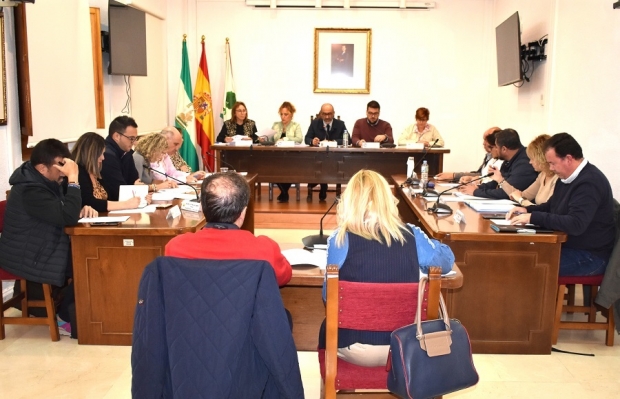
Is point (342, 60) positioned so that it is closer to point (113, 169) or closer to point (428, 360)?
point (113, 169)

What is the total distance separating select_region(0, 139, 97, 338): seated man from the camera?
123 inches

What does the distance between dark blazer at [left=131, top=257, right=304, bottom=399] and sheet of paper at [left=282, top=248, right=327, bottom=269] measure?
2.45ft

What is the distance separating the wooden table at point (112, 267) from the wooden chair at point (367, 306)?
55.8 inches

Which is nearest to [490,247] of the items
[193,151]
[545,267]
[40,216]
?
[545,267]

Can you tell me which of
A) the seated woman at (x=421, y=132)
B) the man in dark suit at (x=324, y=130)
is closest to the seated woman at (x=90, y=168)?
the man in dark suit at (x=324, y=130)

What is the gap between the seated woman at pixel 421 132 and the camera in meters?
7.40

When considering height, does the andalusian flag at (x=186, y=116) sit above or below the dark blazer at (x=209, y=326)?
above

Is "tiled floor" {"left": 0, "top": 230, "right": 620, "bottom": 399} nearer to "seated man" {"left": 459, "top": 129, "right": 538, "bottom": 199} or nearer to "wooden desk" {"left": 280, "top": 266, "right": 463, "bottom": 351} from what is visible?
"wooden desk" {"left": 280, "top": 266, "right": 463, "bottom": 351}

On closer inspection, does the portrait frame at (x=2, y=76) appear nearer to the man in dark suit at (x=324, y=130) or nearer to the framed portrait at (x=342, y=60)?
the man in dark suit at (x=324, y=130)

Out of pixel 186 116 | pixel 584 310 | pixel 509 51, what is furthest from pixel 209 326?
pixel 186 116

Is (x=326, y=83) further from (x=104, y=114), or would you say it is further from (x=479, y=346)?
(x=479, y=346)

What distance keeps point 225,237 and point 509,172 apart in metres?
3.23

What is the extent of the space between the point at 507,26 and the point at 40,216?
18.1 ft

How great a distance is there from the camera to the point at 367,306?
5.98ft
